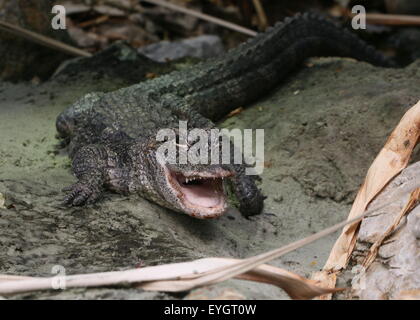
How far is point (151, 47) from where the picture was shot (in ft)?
23.7

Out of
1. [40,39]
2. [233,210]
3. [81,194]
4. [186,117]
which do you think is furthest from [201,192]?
[40,39]

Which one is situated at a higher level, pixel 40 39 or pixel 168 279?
pixel 40 39

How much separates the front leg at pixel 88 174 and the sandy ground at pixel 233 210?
0.09m

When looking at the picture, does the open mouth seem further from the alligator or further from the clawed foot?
the clawed foot

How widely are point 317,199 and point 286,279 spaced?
203cm

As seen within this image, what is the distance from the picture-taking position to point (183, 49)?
23.4ft

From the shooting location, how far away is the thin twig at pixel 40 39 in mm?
5609

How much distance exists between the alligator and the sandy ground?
0.14 meters

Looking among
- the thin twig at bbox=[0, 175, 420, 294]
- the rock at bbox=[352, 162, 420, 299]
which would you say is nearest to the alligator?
the rock at bbox=[352, 162, 420, 299]

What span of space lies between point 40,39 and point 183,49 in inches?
74.7
